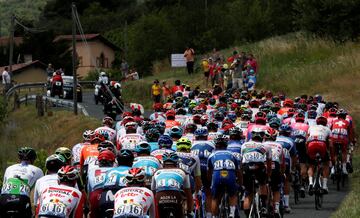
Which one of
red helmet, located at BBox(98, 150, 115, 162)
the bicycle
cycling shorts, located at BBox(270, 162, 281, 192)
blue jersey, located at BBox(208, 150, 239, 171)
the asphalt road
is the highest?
red helmet, located at BBox(98, 150, 115, 162)

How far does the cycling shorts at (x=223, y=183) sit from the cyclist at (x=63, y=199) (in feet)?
15.6

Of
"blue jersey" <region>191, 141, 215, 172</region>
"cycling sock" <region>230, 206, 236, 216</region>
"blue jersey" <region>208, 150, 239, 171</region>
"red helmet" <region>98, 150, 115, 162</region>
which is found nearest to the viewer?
"red helmet" <region>98, 150, 115, 162</region>

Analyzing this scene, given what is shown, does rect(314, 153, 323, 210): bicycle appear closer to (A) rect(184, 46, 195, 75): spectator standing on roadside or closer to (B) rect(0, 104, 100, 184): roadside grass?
(B) rect(0, 104, 100, 184): roadside grass

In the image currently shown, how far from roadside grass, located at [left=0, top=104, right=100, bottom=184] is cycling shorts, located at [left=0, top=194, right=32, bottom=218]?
1997 cm

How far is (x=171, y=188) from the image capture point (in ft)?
48.9

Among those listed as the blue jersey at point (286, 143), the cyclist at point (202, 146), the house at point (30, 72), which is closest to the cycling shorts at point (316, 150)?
the blue jersey at point (286, 143)

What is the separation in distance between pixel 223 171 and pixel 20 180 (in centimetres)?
401

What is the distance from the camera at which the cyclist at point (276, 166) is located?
752 inches

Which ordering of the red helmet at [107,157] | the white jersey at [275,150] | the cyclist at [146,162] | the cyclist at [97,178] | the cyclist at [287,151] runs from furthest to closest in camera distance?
the cyclist at [287,151], the white jersey at [275,150], the cyclist at [146,162], the red helmet at [107,157], the cyclist at [97,178]

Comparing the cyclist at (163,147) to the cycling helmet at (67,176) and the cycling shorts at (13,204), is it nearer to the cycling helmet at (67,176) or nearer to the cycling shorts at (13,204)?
the cycling shorts at (13,204)

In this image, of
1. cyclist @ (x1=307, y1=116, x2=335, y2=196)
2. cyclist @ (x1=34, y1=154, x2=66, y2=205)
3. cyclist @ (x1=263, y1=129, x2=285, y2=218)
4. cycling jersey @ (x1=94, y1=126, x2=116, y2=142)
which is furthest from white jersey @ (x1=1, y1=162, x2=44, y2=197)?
cyclist @ (x1=307, y1=116, x2=335, y2=196)

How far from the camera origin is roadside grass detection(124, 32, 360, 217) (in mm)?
44562

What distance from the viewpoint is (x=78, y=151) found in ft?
61.8

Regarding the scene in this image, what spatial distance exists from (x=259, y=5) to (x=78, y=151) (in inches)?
2022
